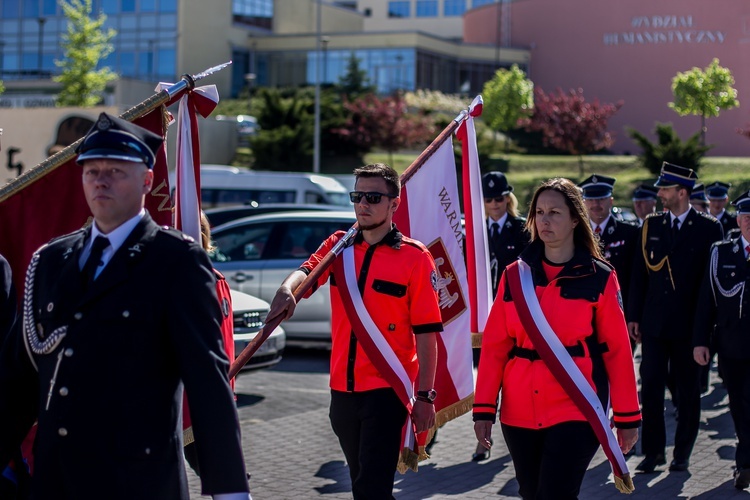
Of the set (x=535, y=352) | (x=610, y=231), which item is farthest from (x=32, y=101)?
(x=535, y=352)

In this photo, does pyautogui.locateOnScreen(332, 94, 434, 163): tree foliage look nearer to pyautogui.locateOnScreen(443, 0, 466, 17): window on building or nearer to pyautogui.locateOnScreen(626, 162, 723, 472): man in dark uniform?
pyautogui.locateOnScreen(626, 162, 723, 472): man in dark uniform

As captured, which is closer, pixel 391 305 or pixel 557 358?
pixel 557 358

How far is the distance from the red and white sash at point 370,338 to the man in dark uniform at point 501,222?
3769 millimetres

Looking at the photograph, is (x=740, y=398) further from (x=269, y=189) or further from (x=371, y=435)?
(x=269, y=189)

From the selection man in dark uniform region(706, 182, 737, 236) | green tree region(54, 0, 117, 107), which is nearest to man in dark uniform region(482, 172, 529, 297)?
man in dark uniform region(706, 182, 737, 236)

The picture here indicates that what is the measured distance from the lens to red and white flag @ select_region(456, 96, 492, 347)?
6.95 m

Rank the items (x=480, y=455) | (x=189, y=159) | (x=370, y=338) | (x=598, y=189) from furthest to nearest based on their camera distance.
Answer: (x=598, y=189) → (x=480, y=455) → (x=189, y=159) → (x=370, y=338)

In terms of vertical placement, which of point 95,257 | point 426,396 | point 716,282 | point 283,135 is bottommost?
point 426,396

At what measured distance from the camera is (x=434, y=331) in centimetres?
520

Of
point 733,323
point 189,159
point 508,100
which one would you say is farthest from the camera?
point 508,100

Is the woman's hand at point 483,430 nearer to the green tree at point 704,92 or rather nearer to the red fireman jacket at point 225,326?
the red fireman jacket at point 225,326

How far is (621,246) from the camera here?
29.2 ft

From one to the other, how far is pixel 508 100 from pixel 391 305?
48645 mm

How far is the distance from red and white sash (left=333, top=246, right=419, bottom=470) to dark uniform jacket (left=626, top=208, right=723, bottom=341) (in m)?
3.31
